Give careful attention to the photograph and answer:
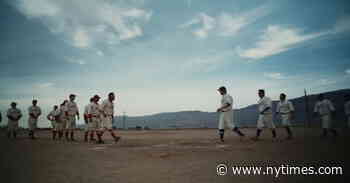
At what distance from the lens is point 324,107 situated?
39.7 feet

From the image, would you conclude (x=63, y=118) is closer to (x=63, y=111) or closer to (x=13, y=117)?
(x=63, y=111)

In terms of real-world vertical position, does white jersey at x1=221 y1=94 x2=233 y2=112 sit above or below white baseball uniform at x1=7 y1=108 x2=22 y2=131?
above

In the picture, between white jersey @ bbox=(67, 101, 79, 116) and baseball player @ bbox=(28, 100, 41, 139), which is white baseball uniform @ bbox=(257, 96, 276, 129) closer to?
white jersey @ bbox=(67, 101, 79, 116)

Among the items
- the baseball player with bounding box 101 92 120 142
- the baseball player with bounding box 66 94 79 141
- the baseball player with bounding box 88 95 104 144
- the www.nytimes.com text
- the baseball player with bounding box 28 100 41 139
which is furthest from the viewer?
the baseball player with bounding box 28 100 41 139

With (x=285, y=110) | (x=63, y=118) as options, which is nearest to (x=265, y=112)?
(x=285, y=110)

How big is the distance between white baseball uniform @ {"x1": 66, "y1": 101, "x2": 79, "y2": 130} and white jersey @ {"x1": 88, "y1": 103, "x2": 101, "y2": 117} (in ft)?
6.85

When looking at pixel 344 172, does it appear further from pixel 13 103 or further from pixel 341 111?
pixel 341 111

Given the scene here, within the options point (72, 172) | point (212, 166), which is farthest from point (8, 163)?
point (212, 166)

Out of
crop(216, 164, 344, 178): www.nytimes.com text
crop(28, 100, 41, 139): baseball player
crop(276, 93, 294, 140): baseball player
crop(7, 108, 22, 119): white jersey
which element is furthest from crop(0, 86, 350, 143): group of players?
crop(216, 164, 344, 178): www.nytimes.com text

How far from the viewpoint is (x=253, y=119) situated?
67000 mm

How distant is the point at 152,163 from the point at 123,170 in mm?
Answer: 815

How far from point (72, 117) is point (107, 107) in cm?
336

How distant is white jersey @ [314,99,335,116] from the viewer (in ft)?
39.3

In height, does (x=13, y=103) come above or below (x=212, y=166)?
above
